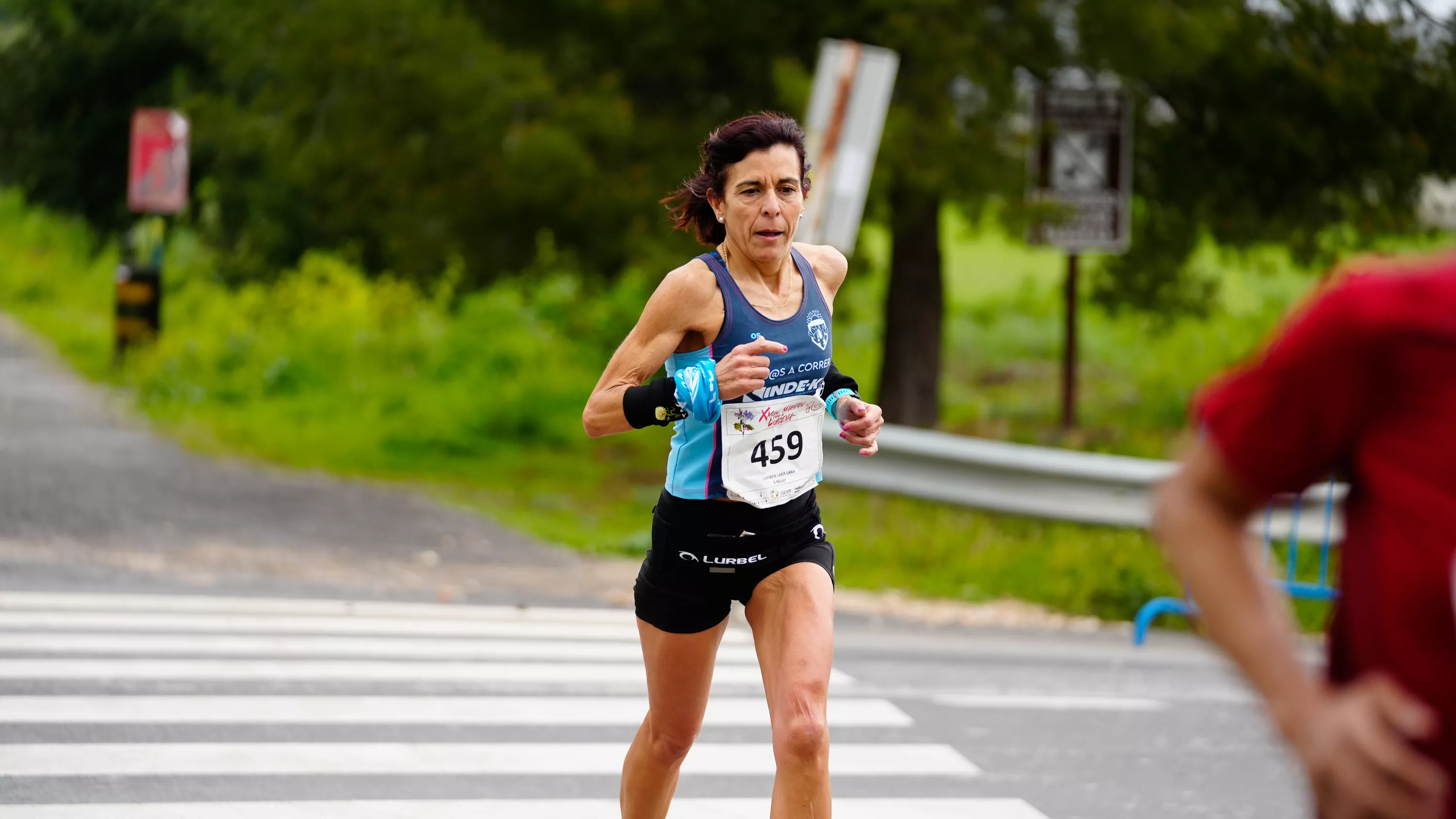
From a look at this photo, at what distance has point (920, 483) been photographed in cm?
1054

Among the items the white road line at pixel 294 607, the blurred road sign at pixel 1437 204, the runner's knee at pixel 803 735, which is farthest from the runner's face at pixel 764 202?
the blurred road sign at pixel 1437 204

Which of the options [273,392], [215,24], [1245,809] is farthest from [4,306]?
[1245,809]

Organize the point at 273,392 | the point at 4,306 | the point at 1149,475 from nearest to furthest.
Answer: the point at 1149,475 < the point at 273,392 < the point at 4,306

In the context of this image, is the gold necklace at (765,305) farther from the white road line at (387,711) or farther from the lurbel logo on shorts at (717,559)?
the white road line at (387,711)

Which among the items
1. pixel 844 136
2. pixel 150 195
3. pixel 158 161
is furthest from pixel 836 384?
Answer: pixel 150 195

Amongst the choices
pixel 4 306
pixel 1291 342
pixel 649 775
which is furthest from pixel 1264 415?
pixel 4 306

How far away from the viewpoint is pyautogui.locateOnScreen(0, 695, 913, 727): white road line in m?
6.48

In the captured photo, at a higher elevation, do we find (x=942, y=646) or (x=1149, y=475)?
(x=1149, y=475)

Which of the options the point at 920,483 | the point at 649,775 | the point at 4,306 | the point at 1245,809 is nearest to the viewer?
the point at 649,775

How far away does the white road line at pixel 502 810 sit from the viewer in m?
5.27

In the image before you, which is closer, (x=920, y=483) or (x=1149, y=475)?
(x=1149, y=475)

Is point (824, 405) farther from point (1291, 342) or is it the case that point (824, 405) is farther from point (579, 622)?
point (579, 622)

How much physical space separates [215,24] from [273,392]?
5632 millimetres

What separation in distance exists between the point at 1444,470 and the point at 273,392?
18563 mm
